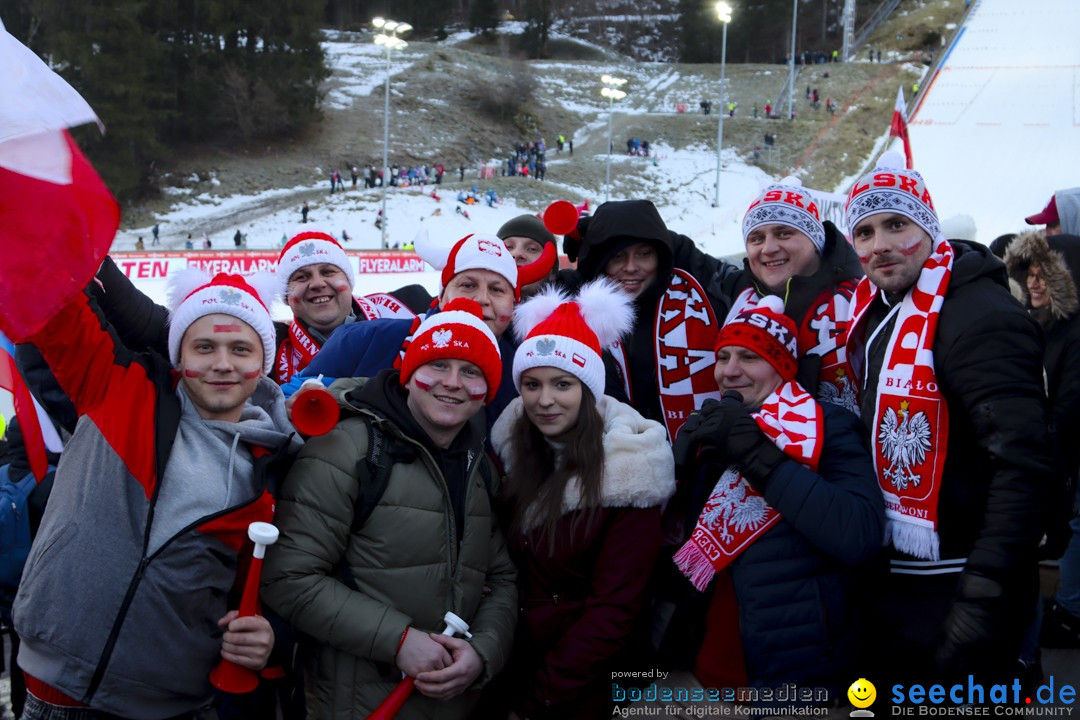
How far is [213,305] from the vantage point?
2.32 m

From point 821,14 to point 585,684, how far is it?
81.9 meters

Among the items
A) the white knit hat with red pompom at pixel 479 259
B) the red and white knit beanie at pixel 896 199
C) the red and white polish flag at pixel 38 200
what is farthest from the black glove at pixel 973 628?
the red and white polish flag at pixel 38 200

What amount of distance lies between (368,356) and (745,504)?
144 cm

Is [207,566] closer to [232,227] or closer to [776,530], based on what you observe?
→ [776,530]

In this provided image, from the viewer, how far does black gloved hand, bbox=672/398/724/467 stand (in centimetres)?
248

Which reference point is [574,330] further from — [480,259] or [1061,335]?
[1061,335]

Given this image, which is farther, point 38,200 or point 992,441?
point 992,441

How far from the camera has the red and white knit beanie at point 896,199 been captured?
8.25 feet

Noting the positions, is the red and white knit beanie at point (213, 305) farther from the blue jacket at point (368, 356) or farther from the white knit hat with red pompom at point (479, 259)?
the white knit hat with red pompom at point (479, 259)

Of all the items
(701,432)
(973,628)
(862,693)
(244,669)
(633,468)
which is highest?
(701,432)

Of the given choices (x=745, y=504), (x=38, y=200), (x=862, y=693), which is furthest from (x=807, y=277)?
(x=38, y=200)

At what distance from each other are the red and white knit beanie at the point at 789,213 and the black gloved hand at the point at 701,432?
37.1 inches

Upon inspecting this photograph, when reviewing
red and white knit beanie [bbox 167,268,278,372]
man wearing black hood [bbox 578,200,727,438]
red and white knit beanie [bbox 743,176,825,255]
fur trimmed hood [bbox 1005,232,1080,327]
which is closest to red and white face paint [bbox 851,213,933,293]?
red and white knit beanie [bbox 743,176,825,255]

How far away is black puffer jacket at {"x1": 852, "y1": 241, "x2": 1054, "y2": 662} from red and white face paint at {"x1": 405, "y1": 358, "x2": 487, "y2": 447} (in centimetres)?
135
